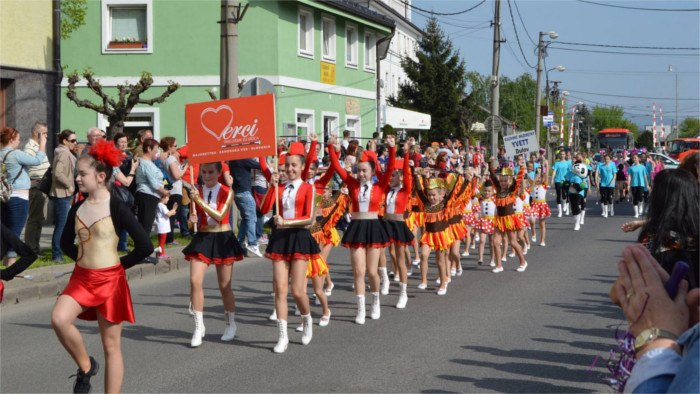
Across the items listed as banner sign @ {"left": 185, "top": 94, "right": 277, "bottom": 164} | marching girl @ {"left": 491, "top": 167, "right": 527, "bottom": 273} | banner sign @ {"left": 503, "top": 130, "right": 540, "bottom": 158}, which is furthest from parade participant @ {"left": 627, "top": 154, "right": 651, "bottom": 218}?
banner sign @ {"left": 185, "top": 94, "right": 277, "bottom": 164}

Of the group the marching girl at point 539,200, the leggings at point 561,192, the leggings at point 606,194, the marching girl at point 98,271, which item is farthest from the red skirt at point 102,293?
the leggings at point 606,194

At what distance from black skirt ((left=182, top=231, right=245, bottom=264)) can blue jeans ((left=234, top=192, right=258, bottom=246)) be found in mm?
6312

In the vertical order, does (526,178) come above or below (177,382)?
above

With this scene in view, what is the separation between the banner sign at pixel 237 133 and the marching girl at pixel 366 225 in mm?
1115

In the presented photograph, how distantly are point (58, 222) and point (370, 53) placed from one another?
2514 cm

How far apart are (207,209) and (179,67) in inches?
839

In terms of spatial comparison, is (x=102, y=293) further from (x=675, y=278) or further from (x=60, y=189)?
Result: (x=60, y=189)

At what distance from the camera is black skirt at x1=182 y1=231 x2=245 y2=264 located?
27.7ft

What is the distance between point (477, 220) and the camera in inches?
640

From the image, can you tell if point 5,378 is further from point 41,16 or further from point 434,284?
point 41,16

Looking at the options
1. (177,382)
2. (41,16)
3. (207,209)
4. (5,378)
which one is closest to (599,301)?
(207,209)

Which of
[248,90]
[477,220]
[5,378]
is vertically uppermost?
[248,90]

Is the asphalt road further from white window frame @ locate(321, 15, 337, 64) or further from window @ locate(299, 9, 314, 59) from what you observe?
white window frame @ locate(321, 15, 337, 64)

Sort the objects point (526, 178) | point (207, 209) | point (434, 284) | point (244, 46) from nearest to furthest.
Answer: point (207, 209), point (434, 284), point (526, 178), point (244, 46)
